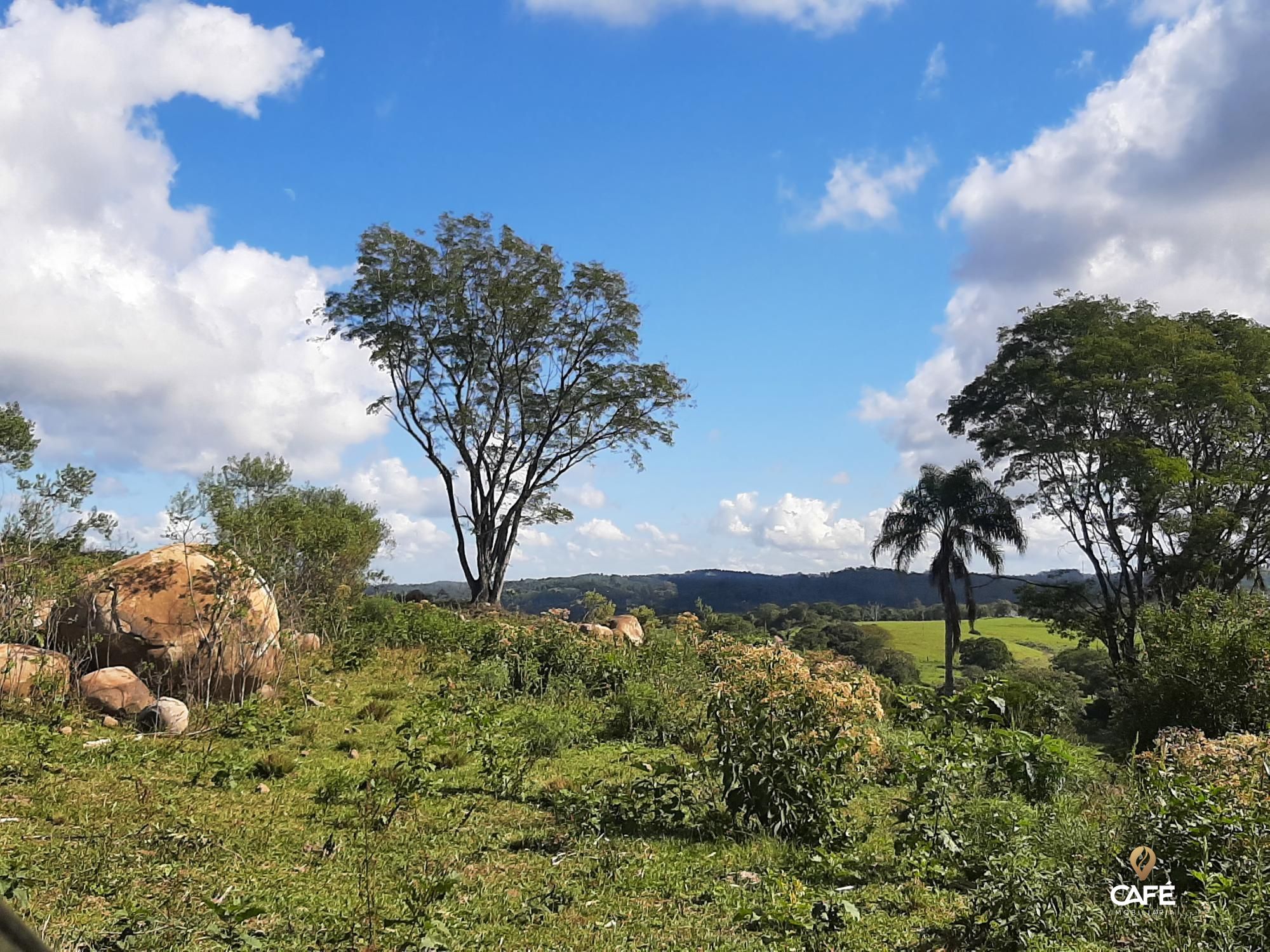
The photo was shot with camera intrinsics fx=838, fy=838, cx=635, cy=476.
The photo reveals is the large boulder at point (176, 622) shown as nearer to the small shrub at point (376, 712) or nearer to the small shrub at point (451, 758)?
the small shrub at point (376, 712)

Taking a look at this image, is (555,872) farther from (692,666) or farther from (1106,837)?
(692,666)

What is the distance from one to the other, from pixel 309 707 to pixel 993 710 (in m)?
8.43

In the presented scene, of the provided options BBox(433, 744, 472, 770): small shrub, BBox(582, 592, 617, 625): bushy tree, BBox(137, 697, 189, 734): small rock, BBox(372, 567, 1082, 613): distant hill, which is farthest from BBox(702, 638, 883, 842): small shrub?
BBox(372, 567, 1082, 613): distant hill

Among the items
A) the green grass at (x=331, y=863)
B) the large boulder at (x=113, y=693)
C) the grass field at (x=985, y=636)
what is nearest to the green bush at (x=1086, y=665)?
the grass field at (x=985, y=636)

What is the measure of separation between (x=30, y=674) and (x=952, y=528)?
2911 cm

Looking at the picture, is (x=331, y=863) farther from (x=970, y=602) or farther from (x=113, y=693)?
(x=970, y=602)

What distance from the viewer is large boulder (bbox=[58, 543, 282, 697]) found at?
10000 millimetres

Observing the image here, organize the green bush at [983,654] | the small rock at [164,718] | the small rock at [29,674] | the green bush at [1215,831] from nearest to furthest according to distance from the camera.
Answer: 1. the green bush at [1215,831]
2. the small rock at [29,674]
3. the small rock at [164,718]
4. the green bush at [983,654]

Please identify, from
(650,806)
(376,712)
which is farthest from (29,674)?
(650,806)

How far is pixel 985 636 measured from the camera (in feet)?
125

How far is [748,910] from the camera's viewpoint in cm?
466

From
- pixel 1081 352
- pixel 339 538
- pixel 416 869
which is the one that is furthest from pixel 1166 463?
pixel 416 869

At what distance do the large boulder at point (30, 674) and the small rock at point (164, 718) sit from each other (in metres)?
0.88

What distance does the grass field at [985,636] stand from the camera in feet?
119
